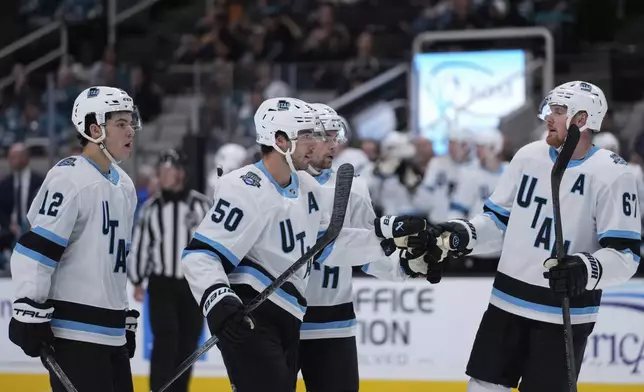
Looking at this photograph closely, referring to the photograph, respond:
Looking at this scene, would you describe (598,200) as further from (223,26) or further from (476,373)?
(223,26)

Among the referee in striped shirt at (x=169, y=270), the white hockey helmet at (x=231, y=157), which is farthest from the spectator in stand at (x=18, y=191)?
the referee in striped shirt at (x=169, y=270)

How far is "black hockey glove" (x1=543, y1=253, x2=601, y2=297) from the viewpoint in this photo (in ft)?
12.9

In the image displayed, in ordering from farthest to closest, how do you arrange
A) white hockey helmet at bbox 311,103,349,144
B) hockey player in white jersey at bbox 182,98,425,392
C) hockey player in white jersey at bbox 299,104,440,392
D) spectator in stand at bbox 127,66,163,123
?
spectator in stand at bbox 127,66,163,123, white hockey helmet at bbox 311,103,349,144, hockey player in white jersey at bbox 299,104,440,392, hockey player in white jersey at bbox 182,98,425,392

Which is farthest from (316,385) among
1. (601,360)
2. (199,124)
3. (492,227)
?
(199,124)

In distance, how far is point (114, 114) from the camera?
4086 mm

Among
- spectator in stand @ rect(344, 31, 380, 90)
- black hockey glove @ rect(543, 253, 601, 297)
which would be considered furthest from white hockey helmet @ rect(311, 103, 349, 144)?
spectator in stand @ rect(344, 31, 380, 90)

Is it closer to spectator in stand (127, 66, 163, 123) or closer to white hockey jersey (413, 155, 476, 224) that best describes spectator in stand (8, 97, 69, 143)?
spectator in stand (127, 66, 163, 123)

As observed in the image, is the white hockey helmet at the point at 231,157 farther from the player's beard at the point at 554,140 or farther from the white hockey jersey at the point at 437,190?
the player's beard at the point at 554,140

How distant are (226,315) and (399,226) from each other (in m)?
0.80

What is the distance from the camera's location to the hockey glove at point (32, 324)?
379 cm

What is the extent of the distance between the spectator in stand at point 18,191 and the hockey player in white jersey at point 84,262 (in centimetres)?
433

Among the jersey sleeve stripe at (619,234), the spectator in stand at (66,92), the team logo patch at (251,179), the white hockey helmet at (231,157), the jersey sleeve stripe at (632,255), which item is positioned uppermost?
the spectator in stand at (66,92)

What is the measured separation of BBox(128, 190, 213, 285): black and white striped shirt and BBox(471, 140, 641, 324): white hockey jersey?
220 centimetres

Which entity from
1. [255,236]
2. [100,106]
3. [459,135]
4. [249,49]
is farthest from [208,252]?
[249,49]
